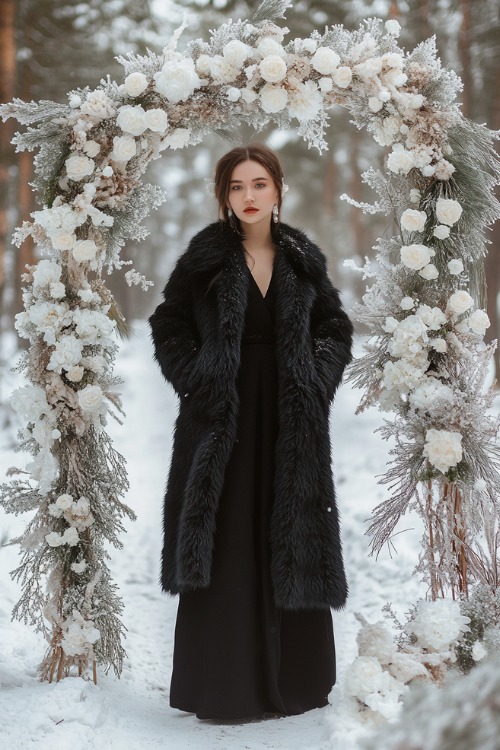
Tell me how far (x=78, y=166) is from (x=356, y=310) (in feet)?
5.22

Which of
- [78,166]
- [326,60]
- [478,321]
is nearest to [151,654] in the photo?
[478,321]

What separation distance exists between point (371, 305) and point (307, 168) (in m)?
17.9

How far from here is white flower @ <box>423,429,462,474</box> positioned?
154 inches

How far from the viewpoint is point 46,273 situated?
4.15 meters

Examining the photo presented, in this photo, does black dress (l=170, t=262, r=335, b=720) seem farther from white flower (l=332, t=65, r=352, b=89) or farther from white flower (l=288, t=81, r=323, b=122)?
white flower (l=332, t=65, r=352, b=89)

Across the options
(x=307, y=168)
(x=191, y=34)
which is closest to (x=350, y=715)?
(x=191, y=34)

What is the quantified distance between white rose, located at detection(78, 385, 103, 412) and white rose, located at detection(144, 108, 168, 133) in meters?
1.33

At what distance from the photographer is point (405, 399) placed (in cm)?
425

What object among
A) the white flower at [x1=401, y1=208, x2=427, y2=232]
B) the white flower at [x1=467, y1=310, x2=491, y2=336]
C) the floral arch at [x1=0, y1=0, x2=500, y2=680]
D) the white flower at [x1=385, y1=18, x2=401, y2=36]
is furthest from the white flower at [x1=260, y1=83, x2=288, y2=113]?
the white flower at [x1=467, y1=310, x2=491, y2=336]

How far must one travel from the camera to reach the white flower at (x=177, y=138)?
14.0 feet

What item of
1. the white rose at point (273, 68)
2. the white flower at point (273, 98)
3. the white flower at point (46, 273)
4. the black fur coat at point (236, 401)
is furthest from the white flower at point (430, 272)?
the white flower at point (46, 273)

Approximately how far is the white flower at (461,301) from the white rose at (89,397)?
5.92 feet

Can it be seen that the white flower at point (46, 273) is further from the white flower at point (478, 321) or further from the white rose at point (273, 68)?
the white flower at point (478, 321)

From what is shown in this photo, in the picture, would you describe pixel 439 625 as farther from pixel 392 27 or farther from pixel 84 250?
pixel 392 27
